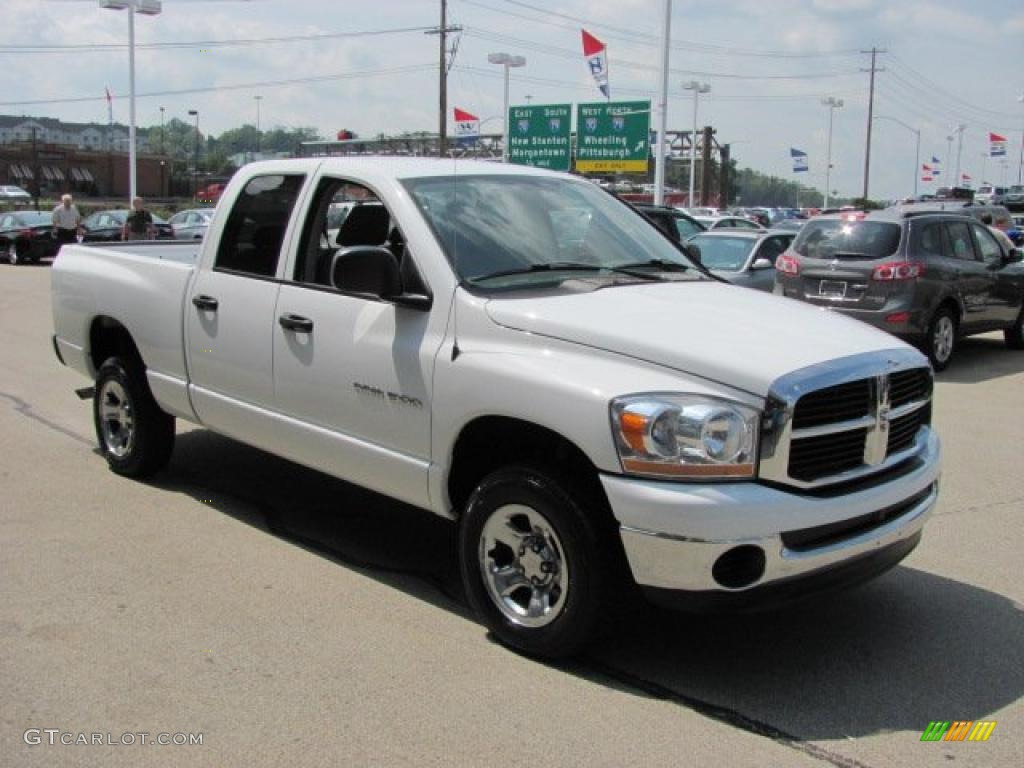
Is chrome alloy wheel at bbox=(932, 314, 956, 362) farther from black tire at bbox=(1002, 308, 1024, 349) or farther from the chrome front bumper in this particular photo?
the chrome front bumper

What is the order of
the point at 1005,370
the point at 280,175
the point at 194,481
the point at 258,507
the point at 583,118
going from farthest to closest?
the point at 583,118, the point at 1005,370, the point at 194,481, the point at 258,507, the point at 280,175

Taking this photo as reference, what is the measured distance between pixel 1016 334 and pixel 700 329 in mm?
11596

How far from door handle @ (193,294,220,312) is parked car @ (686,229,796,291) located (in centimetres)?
865

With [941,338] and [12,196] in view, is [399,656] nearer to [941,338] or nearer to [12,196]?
[941,338]

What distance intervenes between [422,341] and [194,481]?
114 inches

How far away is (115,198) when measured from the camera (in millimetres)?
90438

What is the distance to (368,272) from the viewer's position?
14.2ft

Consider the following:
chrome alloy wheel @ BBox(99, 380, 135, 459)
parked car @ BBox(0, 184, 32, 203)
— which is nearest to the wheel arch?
chrome alloy wheel @ BBox(99, 380, 135, 459)

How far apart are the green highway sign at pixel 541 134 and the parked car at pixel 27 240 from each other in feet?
46.8

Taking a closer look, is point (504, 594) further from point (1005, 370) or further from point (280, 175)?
point (1005, 370)

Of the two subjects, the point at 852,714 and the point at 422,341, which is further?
the point at 422,341

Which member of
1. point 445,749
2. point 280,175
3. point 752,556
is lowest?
point 445,749

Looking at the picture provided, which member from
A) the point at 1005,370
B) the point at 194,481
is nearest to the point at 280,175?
the point at 194,481

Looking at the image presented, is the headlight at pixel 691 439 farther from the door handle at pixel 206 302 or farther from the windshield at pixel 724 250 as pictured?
the windshield at pixel 724 250
